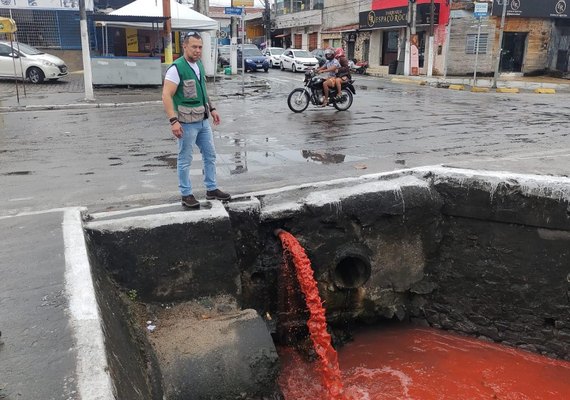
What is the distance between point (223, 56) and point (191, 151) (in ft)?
110

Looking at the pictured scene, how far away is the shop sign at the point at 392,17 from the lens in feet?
99.9

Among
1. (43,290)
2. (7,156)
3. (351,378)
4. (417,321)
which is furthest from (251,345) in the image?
(7,156)

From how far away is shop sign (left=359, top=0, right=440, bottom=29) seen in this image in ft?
99.9

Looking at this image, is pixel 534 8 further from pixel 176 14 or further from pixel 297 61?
pixel 176 14

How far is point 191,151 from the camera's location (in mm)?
5242

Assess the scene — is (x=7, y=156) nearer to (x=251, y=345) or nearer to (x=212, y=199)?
(x=212, y=199)

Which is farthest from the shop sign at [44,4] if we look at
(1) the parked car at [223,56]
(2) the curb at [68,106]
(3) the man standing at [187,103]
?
(3) the man standing at [187,103]

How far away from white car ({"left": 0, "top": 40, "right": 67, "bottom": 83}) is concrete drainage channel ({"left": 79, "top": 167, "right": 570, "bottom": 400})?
19430 millimetres

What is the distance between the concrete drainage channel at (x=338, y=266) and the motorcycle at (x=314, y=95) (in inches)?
318

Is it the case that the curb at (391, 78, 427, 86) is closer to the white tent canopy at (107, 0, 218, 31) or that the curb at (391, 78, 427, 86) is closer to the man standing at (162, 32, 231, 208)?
the white tent canopy at (107, 0, 218, 31)

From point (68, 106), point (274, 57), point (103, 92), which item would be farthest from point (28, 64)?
point (274, 57)

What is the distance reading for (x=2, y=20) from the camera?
15664mm

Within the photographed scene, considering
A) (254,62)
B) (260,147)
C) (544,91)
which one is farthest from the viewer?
(254,62)

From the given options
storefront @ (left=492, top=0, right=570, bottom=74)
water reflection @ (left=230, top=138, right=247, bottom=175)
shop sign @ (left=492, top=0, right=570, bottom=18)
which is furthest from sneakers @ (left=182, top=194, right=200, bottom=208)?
storefront @ (left=492, top=0, right=570, bottom=74)
